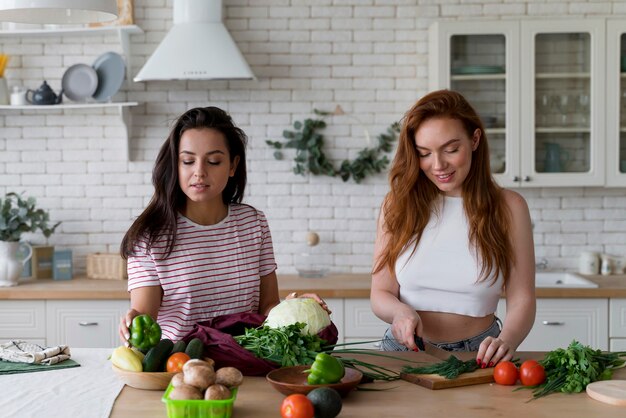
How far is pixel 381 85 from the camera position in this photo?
16.7ft

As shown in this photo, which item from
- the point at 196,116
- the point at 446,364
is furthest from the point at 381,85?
the point at 446,364

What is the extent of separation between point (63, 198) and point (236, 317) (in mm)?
2916

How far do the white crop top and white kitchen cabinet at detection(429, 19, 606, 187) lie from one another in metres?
1.88

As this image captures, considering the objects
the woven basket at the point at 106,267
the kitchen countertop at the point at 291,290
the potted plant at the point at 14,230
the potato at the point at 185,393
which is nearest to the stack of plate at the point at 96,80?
the potted plant at the point at 14,230

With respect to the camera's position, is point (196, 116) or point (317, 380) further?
point (196, 116)

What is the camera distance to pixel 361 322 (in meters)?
4.52

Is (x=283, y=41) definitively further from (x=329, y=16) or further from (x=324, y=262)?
(x=324, y=262)

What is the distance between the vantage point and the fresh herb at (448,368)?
7.54 ft

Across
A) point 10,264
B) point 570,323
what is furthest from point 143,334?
point 570,323

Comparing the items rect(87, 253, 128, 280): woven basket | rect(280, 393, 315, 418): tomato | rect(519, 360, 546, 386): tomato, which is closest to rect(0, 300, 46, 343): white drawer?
rect(87, 253, 128, 280): woven basket

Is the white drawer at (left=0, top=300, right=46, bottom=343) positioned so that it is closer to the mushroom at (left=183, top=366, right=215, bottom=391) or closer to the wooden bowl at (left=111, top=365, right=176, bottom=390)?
the wooden bowl at (left=111, top=365, right=176, bottom=390)

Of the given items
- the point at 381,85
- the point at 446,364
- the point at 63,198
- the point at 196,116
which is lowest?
the point at 446,364

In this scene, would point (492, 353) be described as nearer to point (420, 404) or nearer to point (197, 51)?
point (420, 404)

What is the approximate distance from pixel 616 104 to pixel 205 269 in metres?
2.94
